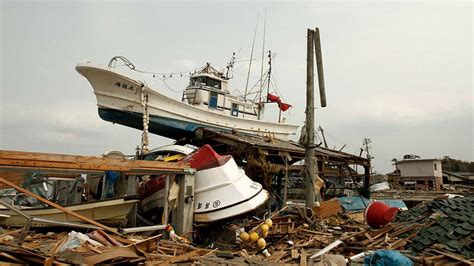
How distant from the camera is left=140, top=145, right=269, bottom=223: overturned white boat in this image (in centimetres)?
995

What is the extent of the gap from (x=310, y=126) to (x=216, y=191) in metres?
3.55

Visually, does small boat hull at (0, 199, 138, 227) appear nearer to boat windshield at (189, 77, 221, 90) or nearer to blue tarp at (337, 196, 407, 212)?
blue tarp at (337, 196, 407, 212)

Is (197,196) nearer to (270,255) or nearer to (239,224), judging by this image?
(239,224)

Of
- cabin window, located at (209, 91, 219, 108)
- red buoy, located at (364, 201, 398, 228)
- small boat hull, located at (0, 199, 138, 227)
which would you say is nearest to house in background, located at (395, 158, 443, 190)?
cabin window, located at (209, 91, 219, 108)

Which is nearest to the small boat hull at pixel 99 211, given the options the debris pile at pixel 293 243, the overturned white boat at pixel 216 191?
the debris pile at pixel 293 243

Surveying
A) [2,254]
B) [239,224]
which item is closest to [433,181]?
[239,224]

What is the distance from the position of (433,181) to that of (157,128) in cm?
3961

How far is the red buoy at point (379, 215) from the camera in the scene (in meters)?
9.79

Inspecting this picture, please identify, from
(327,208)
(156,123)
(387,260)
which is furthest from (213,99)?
(387,260)

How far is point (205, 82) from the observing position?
77.1ft

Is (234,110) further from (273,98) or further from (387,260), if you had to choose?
(387,260)

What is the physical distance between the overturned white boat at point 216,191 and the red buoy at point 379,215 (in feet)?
10.8

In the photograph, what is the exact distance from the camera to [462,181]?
47.2 metres

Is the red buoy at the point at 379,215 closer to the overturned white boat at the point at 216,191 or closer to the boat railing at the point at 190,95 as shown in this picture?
the overturned white boat at the point at 216,191
